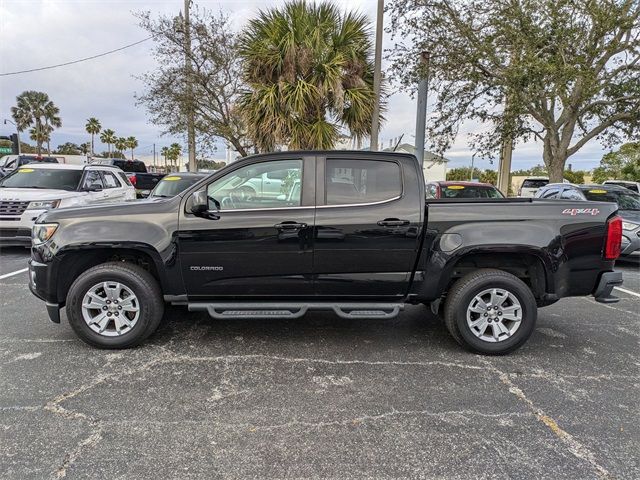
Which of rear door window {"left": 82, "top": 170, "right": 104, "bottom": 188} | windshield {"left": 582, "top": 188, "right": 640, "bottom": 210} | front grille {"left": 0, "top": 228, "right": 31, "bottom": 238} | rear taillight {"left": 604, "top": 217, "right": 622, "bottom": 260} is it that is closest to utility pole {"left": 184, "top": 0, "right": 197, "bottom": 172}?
rear door window {"left": 82, "top": 170, "right": 104, "bottom": 188}

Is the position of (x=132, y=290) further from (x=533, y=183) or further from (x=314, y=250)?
(x=533, y=183)

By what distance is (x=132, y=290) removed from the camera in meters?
3.91

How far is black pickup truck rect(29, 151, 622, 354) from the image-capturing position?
12.7 ft

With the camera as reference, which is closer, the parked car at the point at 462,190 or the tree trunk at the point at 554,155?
the parked car at the point at 462,190

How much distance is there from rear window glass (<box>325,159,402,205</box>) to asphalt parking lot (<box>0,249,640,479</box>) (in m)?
1.45

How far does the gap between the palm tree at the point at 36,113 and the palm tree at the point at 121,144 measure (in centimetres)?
2386

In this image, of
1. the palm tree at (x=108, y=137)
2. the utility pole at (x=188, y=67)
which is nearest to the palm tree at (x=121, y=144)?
the palm tree at (x=108, y=137)

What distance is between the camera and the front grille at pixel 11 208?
7.86 metres

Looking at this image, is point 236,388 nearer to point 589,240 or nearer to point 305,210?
point 305,210

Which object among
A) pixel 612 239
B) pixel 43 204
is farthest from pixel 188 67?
pixel 612 239

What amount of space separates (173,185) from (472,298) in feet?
22.2

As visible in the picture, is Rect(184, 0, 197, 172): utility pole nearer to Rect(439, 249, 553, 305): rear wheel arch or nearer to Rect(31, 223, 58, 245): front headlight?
Rect(31, 223, 58, 245): front headlight

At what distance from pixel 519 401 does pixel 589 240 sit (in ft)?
5.65

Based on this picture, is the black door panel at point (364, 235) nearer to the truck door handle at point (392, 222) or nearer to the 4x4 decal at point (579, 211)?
the truck door handle at point (392, 222)
